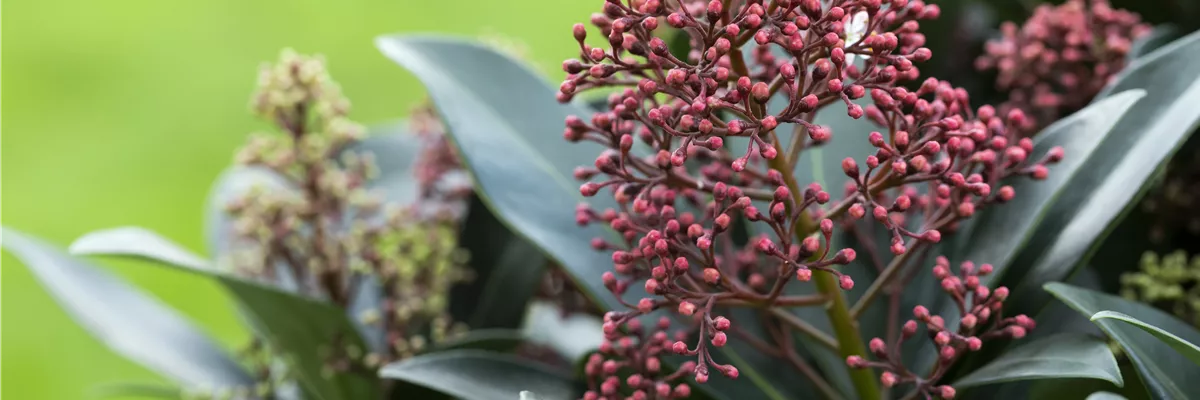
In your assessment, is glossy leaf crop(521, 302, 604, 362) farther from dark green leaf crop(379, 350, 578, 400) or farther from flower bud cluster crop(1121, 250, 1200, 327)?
flower bud cluster crop(1121, 250, 1200, 327)

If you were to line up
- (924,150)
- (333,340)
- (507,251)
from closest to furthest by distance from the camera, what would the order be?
(924,150)
(333,340)
(507,251)

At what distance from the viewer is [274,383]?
32.5 inches

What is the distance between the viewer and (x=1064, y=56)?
0.72 meters

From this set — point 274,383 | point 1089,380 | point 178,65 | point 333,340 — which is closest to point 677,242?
point 1089,380

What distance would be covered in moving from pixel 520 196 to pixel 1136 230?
1.53ft

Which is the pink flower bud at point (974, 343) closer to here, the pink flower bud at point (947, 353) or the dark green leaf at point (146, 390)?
the pink flower bud at point (947, 353)

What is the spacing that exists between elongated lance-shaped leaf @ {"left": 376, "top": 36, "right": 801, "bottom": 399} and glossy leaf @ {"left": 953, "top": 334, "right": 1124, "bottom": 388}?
0.52ft

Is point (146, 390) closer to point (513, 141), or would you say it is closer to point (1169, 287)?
point (513, 141)

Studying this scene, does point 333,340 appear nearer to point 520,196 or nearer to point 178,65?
point 520,196

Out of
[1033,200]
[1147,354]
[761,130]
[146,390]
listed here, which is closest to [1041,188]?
[1033,200]

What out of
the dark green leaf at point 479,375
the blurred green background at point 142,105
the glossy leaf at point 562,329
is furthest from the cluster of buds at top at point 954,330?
the blurred green background at point 142,105

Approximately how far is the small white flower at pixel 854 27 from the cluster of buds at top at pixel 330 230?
40 centimetres

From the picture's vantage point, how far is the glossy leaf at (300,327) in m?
0.69

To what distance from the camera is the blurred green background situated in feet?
5.45
